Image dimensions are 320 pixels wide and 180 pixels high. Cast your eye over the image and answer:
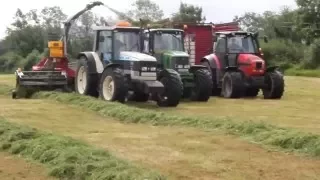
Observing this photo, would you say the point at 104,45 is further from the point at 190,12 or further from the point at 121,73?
the point at 190,12

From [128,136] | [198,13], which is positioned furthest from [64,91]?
[198,13]

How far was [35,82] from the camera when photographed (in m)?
17.9

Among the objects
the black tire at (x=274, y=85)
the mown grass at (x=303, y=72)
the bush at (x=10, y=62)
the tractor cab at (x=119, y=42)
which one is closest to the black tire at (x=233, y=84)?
the black tire at (x=274, y=85)

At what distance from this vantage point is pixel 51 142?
847 centimetres

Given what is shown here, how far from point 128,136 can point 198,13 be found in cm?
4712

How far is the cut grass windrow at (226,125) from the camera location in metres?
9.05

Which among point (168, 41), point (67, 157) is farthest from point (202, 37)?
point (67, 157)

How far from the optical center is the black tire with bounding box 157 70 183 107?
50.1ft

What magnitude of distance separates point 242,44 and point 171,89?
4.64 metres

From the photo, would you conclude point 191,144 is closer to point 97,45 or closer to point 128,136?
point 128,136

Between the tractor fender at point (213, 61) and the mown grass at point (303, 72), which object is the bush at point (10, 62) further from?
the tractor fender at point (213, 61)

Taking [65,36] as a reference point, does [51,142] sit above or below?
below

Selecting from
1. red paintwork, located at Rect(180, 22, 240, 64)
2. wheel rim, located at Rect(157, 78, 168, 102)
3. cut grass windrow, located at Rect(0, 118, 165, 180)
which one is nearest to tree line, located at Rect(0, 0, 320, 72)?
red paintwork, located at Rect(180, 22, 240, 64)

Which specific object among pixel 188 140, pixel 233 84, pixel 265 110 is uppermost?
pixel 233 84
